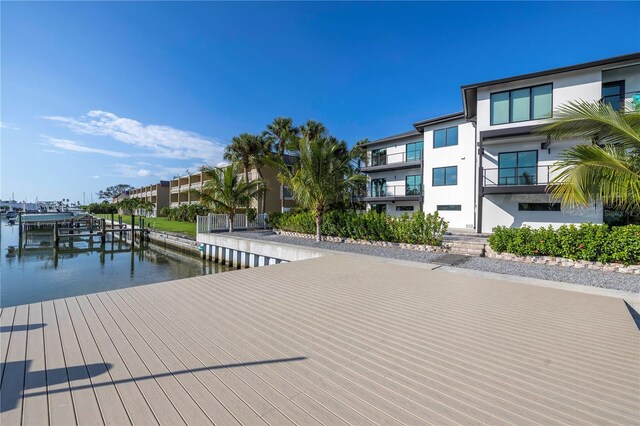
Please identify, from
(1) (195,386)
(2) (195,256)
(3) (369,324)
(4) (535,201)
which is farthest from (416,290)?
(2) (195,256)

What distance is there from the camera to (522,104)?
1441 centimetres

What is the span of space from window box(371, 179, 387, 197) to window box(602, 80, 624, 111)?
13449 mm

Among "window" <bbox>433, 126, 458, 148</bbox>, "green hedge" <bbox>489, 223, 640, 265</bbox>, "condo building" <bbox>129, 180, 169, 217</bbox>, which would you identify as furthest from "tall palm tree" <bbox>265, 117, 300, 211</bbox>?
"condo building" <bbox>129, 180, 169, 217</bbox>

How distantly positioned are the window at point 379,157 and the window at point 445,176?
5.13 metres

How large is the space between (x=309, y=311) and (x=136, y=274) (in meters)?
14.3

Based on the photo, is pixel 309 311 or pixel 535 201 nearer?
pixel 309 311

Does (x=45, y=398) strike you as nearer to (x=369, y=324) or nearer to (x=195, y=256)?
(x=369, y=324)

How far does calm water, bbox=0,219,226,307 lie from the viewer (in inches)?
457

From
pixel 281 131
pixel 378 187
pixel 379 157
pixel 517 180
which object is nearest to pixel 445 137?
pixel 517 180

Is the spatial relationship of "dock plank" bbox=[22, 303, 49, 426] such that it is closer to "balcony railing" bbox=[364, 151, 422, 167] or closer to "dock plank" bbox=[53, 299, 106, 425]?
"dock plank" bbox=[53, 299, 106, 425]

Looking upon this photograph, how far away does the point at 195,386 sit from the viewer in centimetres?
251

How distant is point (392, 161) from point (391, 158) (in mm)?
272

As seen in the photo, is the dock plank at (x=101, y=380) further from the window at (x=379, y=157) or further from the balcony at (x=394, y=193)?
the window at (x=379, y=157)

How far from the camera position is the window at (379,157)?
23406mm
